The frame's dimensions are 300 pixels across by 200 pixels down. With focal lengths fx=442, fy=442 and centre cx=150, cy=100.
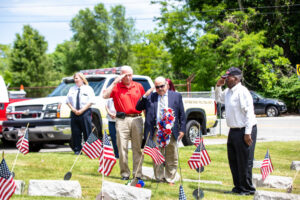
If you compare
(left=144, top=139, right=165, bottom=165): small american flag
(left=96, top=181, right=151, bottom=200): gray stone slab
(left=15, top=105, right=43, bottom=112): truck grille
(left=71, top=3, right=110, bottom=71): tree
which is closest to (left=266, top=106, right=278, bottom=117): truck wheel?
(left=15, top=105, right=43, bottom=112): truck grille

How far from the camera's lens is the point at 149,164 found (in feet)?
32.8

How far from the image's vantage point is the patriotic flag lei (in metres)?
7.10

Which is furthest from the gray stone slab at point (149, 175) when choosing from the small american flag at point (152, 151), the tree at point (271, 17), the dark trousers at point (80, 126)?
the tree at point (271, 17)

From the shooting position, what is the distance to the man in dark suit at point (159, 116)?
7273 mm

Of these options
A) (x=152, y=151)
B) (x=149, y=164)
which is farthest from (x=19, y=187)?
(x=149, y=164)

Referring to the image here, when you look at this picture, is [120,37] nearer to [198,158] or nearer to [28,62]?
[28,62]

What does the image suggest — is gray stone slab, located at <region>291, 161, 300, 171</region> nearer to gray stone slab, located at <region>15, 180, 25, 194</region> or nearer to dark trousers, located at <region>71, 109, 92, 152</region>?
dark trousers, located at <region>71, 109, 92, 152</region>

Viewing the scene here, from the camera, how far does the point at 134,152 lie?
7.71 m

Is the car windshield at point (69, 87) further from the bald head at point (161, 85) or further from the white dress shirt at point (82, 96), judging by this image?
the bald head at point (161, 85)

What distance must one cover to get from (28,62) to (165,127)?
53.5 metres

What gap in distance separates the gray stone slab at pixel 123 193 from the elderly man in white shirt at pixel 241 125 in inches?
67.3

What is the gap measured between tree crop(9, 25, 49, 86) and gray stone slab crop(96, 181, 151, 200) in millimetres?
53646

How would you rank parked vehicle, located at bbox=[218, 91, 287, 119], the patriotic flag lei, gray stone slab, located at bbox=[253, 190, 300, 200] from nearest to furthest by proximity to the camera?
gray stone slab, located at bbox=[253, 190, 300, 200] < the patriotic flag lei < parked vehicle, located at bbox=[218, 91, 287, 119]

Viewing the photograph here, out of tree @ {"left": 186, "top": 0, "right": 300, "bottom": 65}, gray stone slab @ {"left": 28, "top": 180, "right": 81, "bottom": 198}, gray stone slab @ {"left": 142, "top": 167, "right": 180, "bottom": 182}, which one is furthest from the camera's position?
tree @ {"left": 186, "top": 0, "right": 300, "bottom": 65}
